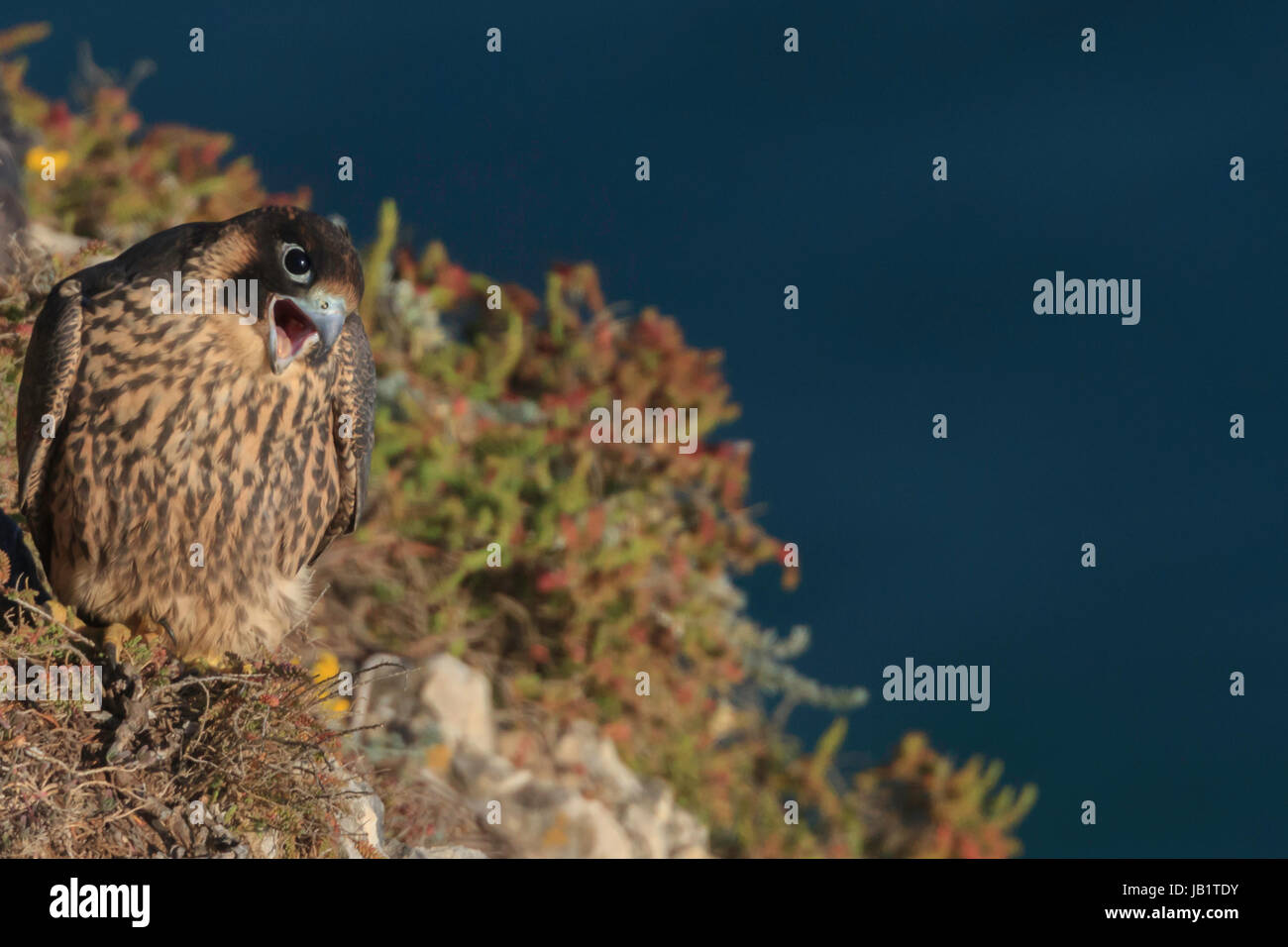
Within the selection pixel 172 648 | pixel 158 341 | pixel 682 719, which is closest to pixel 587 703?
pixel 682 719

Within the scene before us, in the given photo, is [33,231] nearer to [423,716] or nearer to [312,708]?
[423,716]

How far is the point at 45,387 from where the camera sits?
162 inches

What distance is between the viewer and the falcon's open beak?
380cm

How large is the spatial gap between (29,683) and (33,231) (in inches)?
136

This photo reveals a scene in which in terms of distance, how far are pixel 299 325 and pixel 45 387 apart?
0.78 meters

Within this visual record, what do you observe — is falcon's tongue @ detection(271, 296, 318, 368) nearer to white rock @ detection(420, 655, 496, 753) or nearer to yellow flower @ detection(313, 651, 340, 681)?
yellow flower @ detection(313, 651, 340, 681)

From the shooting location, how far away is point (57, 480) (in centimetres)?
420

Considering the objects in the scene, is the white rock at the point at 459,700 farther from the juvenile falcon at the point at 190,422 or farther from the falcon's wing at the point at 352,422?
the juvenile falcon at the point at 190,422

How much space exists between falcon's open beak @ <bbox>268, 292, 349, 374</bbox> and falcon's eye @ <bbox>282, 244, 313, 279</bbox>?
0.22 feet

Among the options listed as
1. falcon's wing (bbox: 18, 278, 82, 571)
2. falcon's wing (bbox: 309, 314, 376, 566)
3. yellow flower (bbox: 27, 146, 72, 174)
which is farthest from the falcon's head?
yellow flower (bbox: 27, 146, 72, 174)

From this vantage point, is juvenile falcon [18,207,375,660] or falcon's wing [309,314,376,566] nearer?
juvenile falcon [18,207,375,660]

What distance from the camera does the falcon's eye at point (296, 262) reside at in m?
3.80

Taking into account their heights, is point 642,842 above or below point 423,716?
below

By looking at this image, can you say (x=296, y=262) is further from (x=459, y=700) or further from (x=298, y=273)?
(x=459, y=700)
